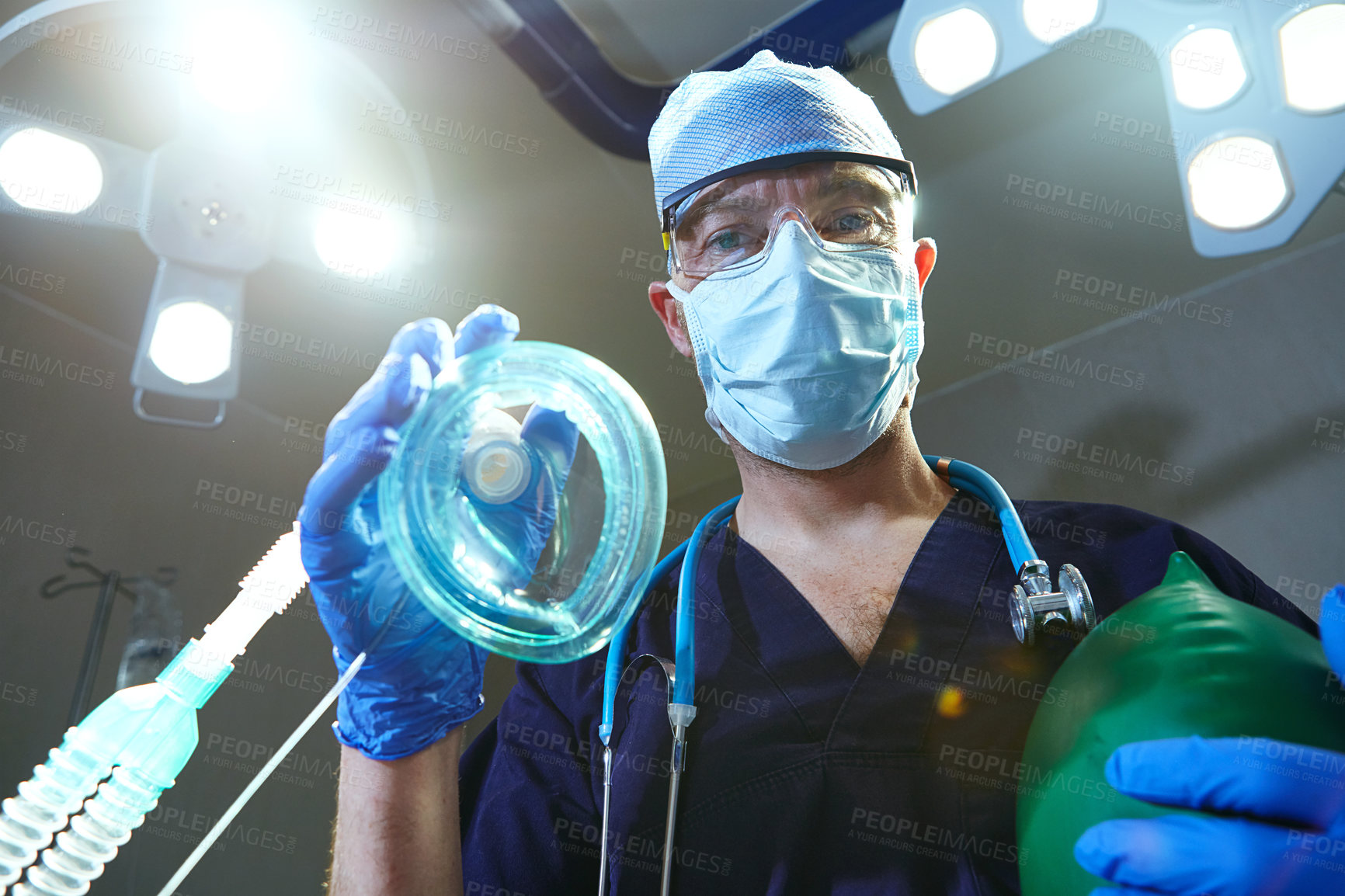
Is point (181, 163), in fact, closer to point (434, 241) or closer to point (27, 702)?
point (434, 241)

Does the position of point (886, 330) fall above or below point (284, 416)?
below

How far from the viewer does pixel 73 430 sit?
2289 mm

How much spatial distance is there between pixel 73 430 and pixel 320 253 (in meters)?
1.07

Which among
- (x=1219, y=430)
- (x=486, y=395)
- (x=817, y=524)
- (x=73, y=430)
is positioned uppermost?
(x=1219, y=430)

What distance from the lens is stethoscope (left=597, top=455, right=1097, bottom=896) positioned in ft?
2.87

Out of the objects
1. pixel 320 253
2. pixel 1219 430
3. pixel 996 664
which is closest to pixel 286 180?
pixel 320 253

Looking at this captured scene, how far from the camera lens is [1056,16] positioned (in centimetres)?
149

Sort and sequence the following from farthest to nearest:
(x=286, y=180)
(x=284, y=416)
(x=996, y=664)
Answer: (x=284, y=416)
(x=286, y=180)
(x=996, y=664)
